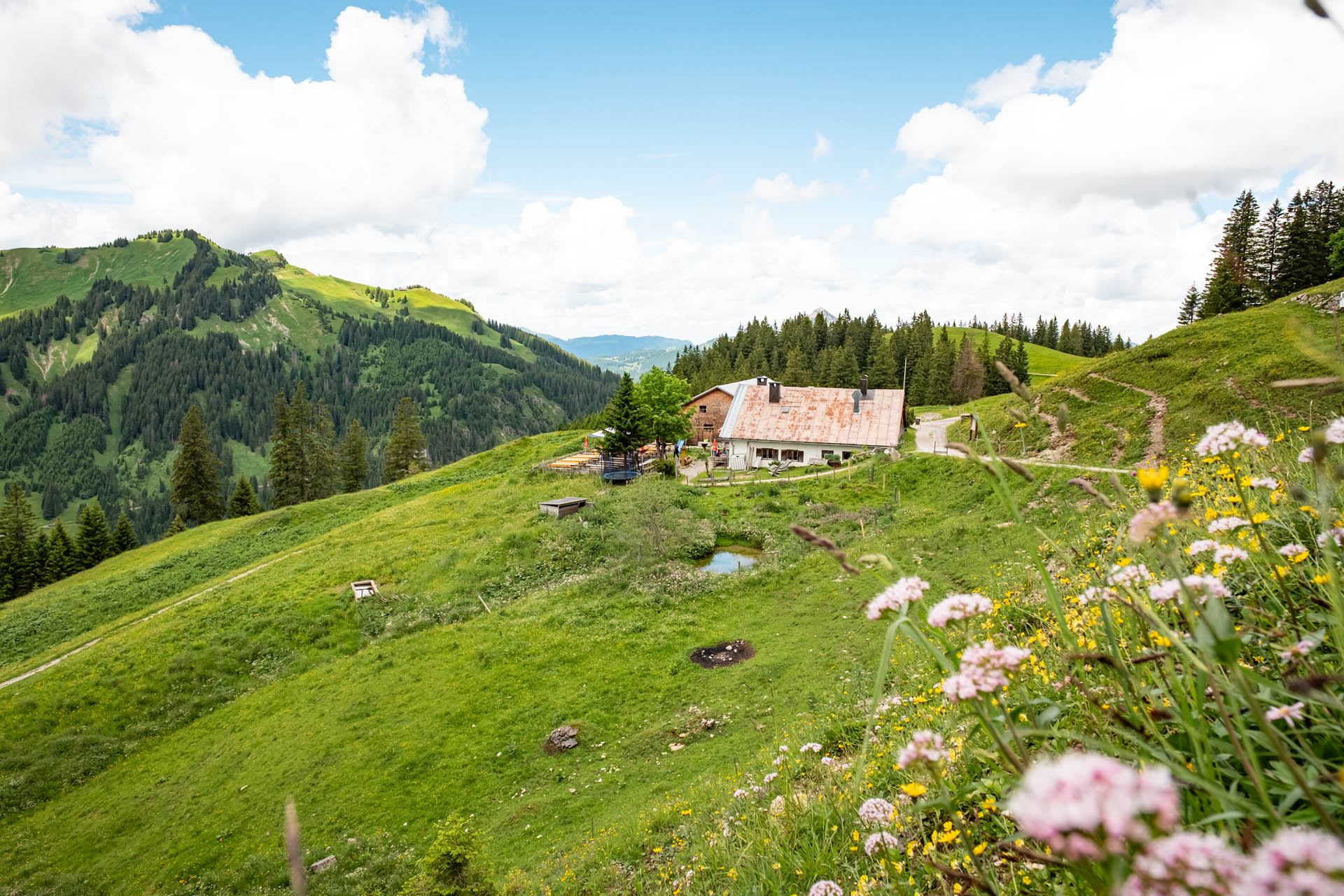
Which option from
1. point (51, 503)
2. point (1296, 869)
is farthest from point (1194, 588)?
point (51, 503)

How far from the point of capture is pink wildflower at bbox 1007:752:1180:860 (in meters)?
0.80

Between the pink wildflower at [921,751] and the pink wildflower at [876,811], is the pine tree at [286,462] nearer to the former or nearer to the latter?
the pink wildflower at [876,811]

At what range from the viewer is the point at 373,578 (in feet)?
113

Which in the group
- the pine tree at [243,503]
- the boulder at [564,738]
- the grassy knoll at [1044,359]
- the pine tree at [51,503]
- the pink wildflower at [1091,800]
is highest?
the grassy knoll at [1044,359]

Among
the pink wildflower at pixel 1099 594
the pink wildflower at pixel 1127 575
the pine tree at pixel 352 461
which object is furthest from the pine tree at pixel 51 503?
the pink wildflower at pixel 1127 575

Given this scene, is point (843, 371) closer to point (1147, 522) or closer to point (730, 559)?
point (730, 559)

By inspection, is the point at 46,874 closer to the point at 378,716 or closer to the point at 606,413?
the point at 378,716

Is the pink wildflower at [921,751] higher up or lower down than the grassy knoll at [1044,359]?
lower down

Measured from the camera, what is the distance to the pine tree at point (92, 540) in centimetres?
6456

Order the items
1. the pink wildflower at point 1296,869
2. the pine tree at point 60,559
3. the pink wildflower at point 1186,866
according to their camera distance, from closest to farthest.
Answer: the pink wildflower at point 1296,869 < the pink wildflower at point 1186,866 < the pine tree at point 60,559

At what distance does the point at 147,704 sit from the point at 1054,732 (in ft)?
113

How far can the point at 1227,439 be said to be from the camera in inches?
107

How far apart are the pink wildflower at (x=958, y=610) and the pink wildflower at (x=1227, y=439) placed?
1226 millimetres

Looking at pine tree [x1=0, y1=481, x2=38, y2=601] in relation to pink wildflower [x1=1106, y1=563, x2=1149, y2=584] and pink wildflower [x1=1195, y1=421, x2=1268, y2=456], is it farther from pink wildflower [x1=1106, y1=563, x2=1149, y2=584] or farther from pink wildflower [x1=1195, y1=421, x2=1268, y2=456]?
pink wildflower [x1=1195, y1=421, x2=1268, y2=456]
